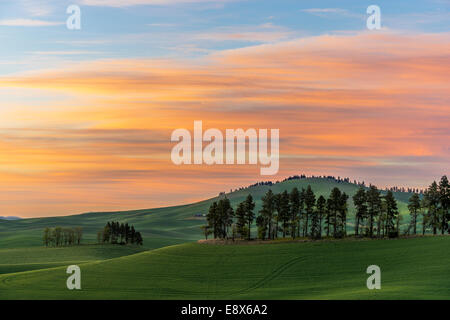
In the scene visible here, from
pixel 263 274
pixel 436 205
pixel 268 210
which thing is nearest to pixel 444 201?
pixel 436 205

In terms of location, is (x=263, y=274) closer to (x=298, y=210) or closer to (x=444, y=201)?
(x=298, y=210)

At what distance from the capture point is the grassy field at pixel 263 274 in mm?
90938

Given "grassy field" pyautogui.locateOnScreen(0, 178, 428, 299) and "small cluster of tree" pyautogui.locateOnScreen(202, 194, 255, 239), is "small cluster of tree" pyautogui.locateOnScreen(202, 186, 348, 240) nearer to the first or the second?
"small cluster of tree" pyautogui.locateOnScreen(202, 194, 255, 239)

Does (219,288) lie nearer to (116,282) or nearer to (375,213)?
(116,282)

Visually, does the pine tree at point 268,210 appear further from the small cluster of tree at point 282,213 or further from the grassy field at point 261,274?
the grassy field at point 261,274

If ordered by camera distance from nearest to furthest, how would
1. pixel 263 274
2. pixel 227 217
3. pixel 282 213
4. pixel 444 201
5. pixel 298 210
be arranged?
pixel 263 274
pixel 444 201
pixel 282 213
pixel 227 217
pixel 298 210

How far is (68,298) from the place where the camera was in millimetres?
91188

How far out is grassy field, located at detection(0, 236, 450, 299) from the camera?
298 ft

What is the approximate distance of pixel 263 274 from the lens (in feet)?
343

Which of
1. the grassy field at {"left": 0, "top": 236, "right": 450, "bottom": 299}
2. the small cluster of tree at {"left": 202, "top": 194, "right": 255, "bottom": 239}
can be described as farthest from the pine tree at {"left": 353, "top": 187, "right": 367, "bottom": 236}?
the small cluster of tree at {"left": 202, "top": 194, "right": 255, "bottom": 239}

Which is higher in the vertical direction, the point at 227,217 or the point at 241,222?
the point at 227,217

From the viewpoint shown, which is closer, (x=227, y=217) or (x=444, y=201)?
(x=444, y=201)

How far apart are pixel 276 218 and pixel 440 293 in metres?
Answer: 60.8
